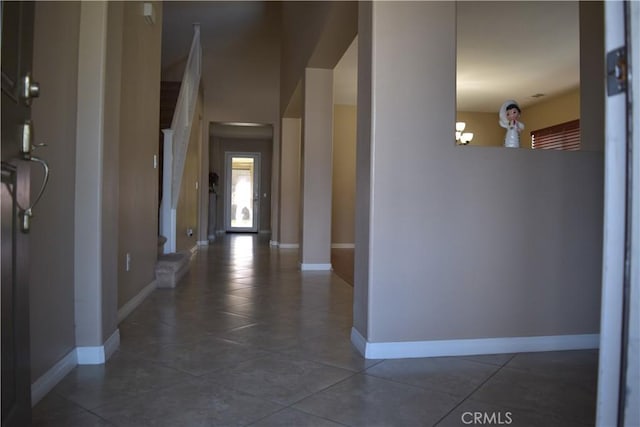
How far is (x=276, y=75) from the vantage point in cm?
895

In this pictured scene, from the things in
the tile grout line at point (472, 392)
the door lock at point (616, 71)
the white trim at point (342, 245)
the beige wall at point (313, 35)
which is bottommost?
the tile grout line at point (472, 392)

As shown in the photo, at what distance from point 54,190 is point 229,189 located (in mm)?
10390

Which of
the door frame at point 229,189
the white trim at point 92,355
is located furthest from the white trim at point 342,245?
the white trim at point 92,355

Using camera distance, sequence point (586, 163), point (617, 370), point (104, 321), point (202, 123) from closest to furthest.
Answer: point (617, 370)
point (104, 321)
point (586, 163)
point (202, 123)

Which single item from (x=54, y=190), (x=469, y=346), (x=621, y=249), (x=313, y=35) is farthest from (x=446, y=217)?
(x=313, y=35)

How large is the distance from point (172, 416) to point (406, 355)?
4.19 feet

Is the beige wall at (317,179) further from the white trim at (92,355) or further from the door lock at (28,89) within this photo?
the door lock at (28,89)

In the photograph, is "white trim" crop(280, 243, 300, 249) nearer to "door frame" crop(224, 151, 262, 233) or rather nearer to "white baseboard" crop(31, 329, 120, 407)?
"door frame" crop(224, 151, 262, 233)

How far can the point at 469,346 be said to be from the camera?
2.50 meters

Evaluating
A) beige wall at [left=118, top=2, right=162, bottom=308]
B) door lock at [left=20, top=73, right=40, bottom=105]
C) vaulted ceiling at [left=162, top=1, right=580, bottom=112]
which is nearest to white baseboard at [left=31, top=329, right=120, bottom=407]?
beige wall at [left=118, top=2, right=162, bottom=308]

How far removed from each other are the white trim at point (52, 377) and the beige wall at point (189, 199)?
12.0 feet

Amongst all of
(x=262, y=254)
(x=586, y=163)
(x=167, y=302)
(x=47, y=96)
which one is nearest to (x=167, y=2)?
(x=262, y=254)

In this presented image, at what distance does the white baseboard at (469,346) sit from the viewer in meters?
2.41

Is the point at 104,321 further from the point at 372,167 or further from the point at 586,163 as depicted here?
the point at 586,163
